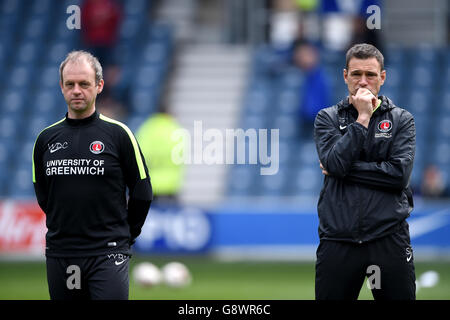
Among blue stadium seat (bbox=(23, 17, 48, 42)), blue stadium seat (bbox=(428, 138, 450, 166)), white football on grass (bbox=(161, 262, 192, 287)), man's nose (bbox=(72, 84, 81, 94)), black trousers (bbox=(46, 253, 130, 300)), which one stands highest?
blue stadium seat (bbox=(23, 17, 48, 42))

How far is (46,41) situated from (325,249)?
1716 centimetres

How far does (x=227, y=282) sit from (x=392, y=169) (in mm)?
6900

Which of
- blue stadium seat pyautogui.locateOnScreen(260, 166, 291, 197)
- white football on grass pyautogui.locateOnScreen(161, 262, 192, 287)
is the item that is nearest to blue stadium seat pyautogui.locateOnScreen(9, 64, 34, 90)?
blue stadium seat pyautogui.locateOnScreen(260, 166, 291, 197)

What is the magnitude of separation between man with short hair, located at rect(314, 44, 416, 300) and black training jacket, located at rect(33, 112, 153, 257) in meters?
1.12

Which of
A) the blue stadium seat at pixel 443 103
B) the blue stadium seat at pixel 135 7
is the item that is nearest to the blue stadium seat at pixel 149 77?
the blue stadium seat at pixel 135 7

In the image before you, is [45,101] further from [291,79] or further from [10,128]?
[291,79]

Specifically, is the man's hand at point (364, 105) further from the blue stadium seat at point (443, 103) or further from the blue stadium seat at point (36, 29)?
the blue stadium seat at point (36, 29)

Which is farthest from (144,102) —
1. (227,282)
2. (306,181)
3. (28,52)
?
(227,282)

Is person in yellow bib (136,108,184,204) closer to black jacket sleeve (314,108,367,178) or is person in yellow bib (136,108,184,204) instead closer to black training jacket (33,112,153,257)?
black training jacket (33,112,153,257)

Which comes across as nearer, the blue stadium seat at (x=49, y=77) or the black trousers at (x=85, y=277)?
the black trousers at (x=85, y=277)

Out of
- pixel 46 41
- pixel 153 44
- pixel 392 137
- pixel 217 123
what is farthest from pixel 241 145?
pixel 392 137

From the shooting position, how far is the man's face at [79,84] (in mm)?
5391

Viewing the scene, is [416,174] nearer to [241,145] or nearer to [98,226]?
[241,145]

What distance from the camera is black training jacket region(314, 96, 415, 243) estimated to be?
18.0ft
